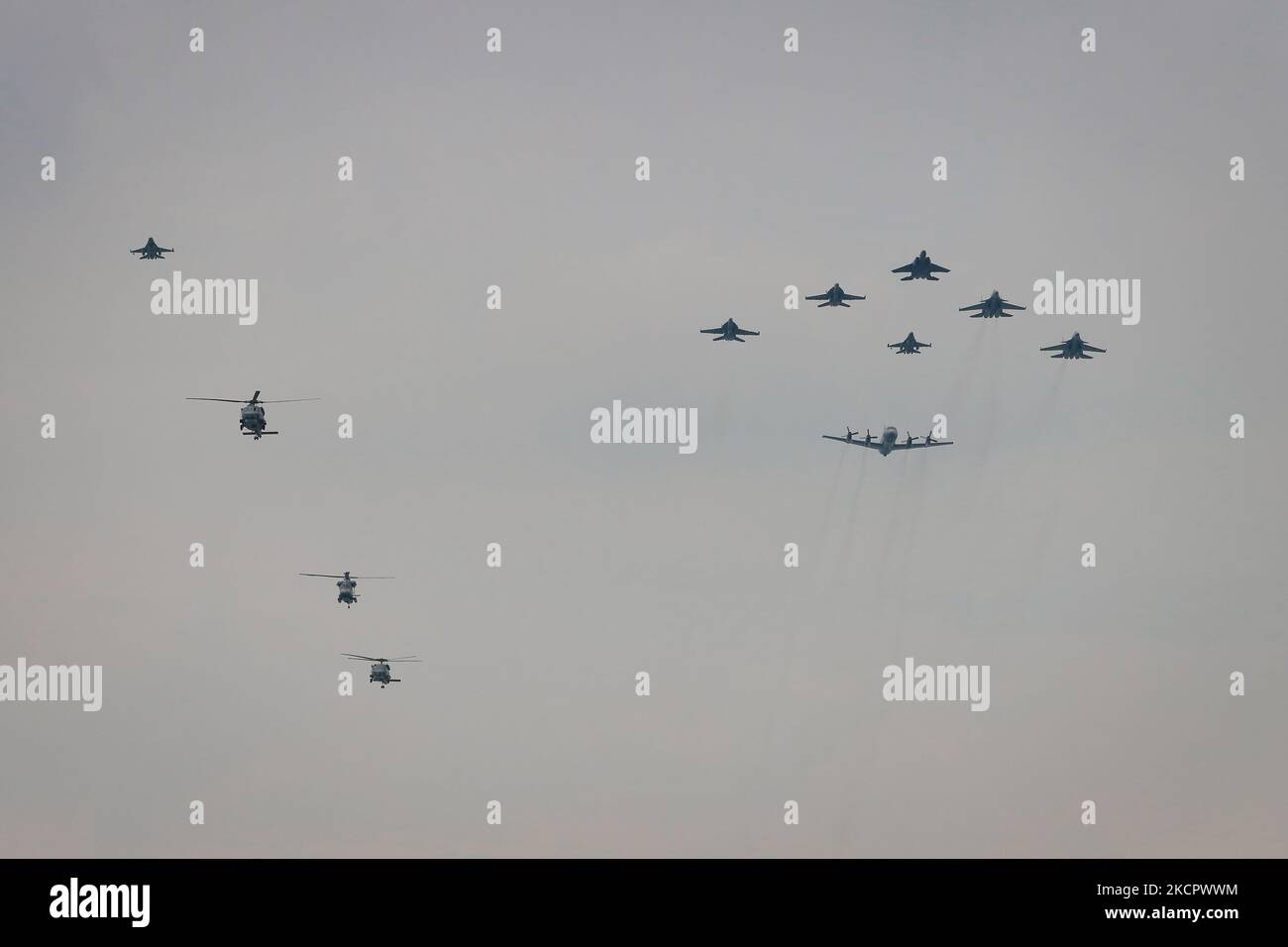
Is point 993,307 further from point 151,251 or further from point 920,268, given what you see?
point 151,251

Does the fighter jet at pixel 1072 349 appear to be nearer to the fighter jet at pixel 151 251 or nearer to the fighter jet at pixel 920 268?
the fighter jet at pixel 920 268

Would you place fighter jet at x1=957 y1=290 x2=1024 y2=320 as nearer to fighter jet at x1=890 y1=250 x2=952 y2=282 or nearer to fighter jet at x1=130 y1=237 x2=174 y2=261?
fighter jet at x1=890 y1=250 x2=952 y2=282

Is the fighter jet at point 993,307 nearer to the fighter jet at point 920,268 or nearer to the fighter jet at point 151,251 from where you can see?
the fighter jet at point 920,268

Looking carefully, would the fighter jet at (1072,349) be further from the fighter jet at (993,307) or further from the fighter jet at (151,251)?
the fighter jet at (151,251)

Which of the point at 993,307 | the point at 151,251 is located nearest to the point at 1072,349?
the point at 993,307

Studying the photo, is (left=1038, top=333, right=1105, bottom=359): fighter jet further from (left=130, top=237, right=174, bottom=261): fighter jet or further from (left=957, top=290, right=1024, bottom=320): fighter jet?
(left=130, top=237, right=174, bottom=261): fighter jet

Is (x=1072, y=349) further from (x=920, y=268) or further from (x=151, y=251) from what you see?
(x=151, y=251)

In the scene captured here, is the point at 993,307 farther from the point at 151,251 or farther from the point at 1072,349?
the point at 151,251

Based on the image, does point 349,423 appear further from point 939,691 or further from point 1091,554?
point 1091,554
